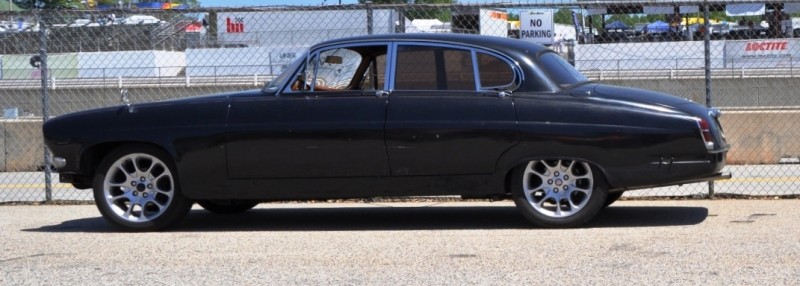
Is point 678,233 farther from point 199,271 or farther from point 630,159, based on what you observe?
point 199,271

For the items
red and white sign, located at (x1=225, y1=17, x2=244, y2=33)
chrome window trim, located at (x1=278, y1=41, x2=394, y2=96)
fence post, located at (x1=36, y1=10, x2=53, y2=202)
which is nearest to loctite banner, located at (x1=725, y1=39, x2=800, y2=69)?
red and white sign, located at (x1=225, y1=17, x2=244, y2=33)

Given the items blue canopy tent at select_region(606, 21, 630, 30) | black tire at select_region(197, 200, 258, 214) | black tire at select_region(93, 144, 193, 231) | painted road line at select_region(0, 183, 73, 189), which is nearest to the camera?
black tire at select_region(93, 144, 193, 231)

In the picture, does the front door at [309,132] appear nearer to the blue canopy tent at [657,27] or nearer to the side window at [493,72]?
the side window at [493,72]

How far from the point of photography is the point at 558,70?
7.93m

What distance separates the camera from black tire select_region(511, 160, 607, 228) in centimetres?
770

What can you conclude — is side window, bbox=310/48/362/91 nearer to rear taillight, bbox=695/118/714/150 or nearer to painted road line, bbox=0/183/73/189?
rear taillight, bbox=695/118/714/150

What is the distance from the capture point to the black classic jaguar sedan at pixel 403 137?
7.52 m

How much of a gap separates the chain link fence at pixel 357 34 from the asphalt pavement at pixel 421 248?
1710mm

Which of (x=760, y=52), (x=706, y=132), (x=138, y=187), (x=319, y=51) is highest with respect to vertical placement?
(x=319, y=51)

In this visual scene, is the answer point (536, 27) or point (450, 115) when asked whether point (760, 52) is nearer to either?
point (536, 27)

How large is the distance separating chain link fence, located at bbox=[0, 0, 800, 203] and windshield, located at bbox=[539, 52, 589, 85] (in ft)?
3.51

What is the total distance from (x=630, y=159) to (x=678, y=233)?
586 millimetres

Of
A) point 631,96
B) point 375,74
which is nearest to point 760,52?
point 631,96

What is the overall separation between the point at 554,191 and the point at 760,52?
132 feet
